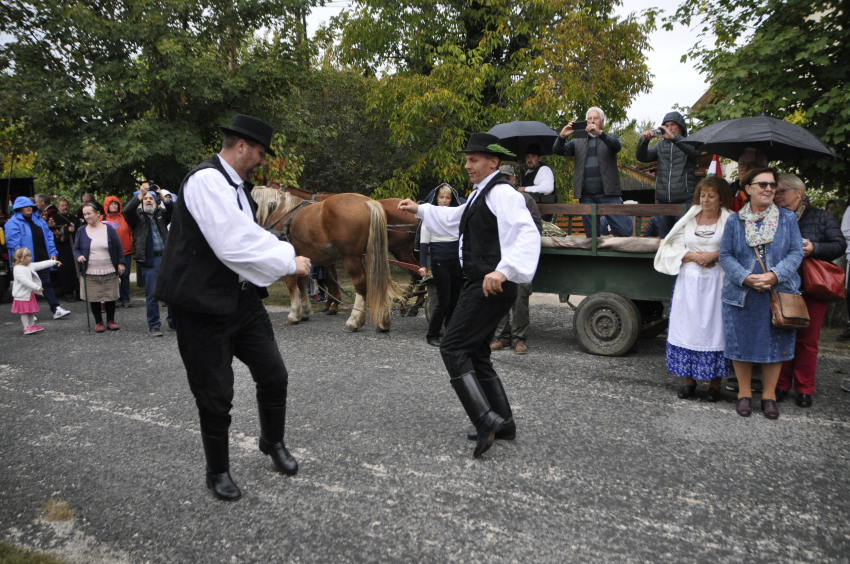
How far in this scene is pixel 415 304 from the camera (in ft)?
30.1

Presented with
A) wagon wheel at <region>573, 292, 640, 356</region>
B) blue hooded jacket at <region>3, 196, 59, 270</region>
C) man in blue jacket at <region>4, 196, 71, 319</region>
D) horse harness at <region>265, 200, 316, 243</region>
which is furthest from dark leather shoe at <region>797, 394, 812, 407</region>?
blue hooded jacket at <region>3, 196, 59, 270</region>

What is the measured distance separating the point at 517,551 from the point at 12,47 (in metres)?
13.8

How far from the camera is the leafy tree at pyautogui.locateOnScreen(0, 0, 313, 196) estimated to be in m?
12.0

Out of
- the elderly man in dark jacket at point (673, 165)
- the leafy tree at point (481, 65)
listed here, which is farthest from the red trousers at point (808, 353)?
the leafy tree at point (481, 65)

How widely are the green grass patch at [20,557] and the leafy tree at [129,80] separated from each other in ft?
33.8

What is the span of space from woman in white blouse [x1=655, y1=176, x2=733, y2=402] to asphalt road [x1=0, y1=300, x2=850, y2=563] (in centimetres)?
28

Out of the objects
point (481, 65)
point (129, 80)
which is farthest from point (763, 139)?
point (129, 80)

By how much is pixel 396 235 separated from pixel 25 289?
16.7 ft

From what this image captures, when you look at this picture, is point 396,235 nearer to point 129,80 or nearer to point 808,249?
point 808,249

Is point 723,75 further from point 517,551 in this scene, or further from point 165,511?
point 165,511

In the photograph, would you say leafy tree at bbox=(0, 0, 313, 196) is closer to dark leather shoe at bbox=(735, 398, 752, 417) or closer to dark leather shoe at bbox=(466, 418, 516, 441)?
dark leather shoe at bbox=(466, 418, 516, 441)

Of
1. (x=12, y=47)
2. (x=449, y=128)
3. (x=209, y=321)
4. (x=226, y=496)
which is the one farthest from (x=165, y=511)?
(x=12, y=47)

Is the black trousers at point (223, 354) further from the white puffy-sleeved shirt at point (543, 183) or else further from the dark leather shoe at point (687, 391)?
the white puffy-sleeved shirt at point (543, 183)

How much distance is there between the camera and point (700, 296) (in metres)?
5.00
